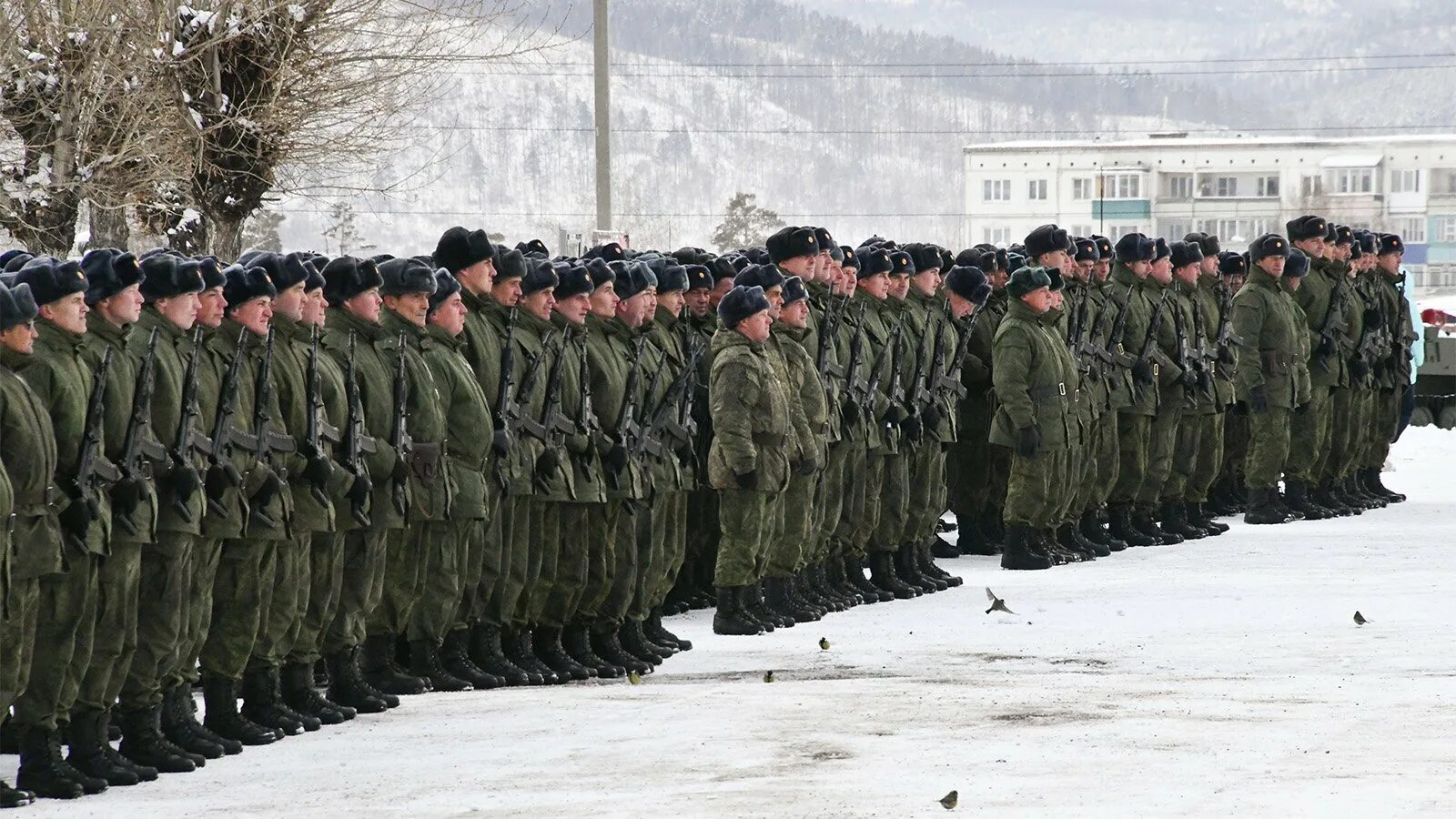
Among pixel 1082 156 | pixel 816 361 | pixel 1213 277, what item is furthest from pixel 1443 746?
pixel 1082 156

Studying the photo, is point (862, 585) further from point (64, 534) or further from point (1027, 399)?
point (64, 534)

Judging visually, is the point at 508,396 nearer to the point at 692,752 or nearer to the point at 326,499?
the point at 326,499

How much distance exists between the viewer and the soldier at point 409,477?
1027 centimetres

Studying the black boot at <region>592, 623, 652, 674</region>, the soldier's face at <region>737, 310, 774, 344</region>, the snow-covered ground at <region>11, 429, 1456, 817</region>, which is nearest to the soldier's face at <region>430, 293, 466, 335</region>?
the snow-covered ground at <region>11, 429, 1456, 817</region>

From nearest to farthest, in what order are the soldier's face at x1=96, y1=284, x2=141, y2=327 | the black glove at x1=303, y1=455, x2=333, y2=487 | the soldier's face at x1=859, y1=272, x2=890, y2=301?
the soldier's face at x1=96, y1=284, x2=141, y2=327 < the black glove at x1=303, y1=455, x2=333, y2=487 < the soldier's face at x1=859, y1=272, x2=890, y2=301

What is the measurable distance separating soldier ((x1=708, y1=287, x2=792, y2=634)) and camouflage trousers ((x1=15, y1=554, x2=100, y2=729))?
4427mm

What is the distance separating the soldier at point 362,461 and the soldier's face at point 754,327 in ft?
8.19

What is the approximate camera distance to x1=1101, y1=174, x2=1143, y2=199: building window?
369 feet

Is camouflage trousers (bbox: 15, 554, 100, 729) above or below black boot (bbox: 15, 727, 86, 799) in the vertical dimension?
above

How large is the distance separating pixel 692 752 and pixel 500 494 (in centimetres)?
230

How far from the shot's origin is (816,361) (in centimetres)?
1380

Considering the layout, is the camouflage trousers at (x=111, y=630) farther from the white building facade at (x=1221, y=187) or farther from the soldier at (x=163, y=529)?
the white building facade at (x=1221, y=187)

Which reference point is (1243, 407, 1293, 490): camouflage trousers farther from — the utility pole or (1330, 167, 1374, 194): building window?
(1330, 167, 1374, 194): building window

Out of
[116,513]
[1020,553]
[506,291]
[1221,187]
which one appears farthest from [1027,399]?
[1221,187]
